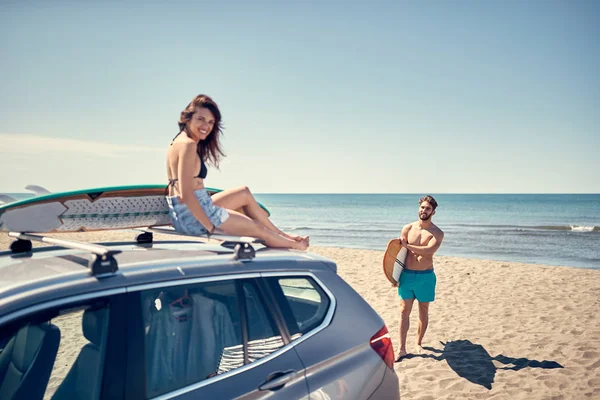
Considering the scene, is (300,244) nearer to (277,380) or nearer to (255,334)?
(255,334)

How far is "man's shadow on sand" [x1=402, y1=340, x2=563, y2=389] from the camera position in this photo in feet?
18.8

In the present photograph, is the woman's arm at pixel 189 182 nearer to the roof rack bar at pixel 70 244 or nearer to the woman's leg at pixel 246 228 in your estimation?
the woman's leg at pixel 246 228

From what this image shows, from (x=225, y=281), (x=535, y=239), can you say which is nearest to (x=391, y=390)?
(x=225, y=281)

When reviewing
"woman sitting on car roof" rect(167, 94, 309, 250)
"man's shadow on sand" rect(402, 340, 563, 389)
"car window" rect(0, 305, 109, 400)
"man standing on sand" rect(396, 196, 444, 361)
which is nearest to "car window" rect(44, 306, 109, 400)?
"car window" rect(0, 305, 109, 400)

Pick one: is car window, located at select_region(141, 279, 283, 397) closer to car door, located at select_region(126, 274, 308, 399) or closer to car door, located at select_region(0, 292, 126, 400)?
car door, located at select_region(126, 274, 308, 399)

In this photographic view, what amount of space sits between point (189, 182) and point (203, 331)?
1438 millimetres

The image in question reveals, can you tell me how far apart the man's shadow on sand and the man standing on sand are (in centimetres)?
74

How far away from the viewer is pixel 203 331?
7.07ft

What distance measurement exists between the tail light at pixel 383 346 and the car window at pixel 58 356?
1.55m

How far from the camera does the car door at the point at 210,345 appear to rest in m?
1.85

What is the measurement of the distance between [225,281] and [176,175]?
59.4 inches

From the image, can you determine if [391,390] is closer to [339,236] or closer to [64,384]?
[64,384]

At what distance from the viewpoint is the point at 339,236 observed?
30.1 m

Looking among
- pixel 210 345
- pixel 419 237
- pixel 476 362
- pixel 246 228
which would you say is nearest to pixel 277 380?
pixel 210 345
